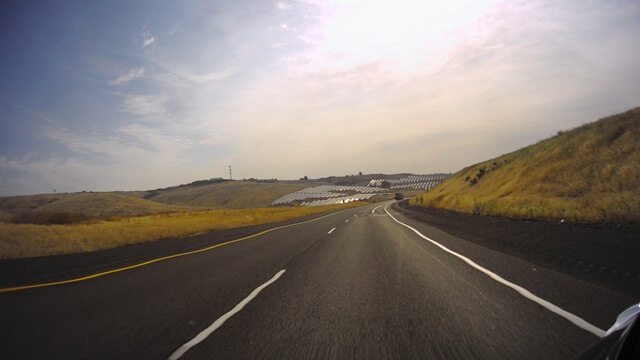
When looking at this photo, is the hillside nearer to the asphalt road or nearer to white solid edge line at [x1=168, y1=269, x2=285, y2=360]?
the asphalt road

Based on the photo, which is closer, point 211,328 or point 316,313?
point 211,328

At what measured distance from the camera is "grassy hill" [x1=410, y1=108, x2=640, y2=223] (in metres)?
13.8

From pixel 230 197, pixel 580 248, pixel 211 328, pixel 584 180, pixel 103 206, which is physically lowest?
pixel 580 248

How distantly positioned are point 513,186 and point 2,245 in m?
27.8

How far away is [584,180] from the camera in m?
18.1

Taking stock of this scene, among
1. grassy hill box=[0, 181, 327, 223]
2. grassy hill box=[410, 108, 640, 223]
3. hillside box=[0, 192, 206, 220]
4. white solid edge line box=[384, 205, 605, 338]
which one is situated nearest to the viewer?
white solid edge line box=[384, 205, 605, 338]

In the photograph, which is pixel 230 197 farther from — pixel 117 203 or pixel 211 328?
pixel 211 328

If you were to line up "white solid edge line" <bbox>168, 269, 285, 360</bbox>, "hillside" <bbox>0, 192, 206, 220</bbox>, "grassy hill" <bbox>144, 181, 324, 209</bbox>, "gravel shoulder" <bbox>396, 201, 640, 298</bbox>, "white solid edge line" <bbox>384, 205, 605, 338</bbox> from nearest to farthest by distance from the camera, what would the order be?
"white solid edge line" <bbox>168, 269, 285, 360</bbox> < "white solid edge line" <bbox>384, 205, 605, 338</bbox> < "gravel shoulder" <bbox>396, 201, 640, 298</bbox> < "hillside" <bbox>0, 192, 206, 220</bbox> < "grassy hill" <bbox>144, 181, 324, 209</bbox>

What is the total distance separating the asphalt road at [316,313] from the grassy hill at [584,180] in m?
8.17

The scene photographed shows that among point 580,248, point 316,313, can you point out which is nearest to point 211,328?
point 316,313

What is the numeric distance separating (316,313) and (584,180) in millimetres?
18508

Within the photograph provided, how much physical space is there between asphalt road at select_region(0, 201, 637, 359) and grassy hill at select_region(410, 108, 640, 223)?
26.8 ft

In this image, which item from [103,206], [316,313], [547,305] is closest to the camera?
[547,305]

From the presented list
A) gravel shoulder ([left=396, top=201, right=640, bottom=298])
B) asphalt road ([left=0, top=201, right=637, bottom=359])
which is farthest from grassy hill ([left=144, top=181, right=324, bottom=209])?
asphalt road ([left=0, top=201, right=637, bottom=359])
